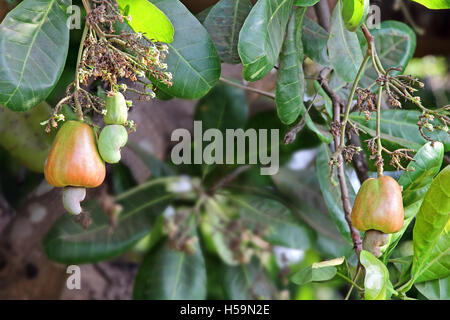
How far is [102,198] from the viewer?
60.7 inches

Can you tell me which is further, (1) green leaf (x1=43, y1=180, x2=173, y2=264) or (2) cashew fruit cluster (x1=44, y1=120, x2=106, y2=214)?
(1) green leaf (x1=43, y1=180, x2=173, y2=264)

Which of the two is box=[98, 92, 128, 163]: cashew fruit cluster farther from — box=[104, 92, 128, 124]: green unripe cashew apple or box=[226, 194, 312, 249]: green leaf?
box=[226, 194, 312, 249]: green leaf

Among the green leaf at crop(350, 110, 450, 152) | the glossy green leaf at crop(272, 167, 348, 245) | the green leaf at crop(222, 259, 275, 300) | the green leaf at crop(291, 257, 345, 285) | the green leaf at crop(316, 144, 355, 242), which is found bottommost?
the green leaf at crop(222, 259, 275, 300)

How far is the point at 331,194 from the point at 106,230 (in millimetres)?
660

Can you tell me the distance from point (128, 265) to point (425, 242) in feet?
3.69

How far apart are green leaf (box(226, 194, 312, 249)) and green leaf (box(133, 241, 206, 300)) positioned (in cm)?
19

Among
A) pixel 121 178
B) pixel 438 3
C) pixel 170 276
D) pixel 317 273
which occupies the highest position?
pixel 438 3

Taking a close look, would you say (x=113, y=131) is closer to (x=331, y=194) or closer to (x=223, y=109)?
(x=331, y=194)

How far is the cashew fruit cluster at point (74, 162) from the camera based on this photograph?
73 centimetres

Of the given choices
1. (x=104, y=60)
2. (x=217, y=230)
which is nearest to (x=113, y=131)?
(x=104, y=60)

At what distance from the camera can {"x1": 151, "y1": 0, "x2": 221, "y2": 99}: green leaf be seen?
912 millimetres

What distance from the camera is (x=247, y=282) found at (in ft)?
5.62

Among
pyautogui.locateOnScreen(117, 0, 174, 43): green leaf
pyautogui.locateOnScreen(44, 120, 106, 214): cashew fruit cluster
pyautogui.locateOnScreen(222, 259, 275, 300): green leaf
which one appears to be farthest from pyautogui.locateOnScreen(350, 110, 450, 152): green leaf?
pyautogui.locateOnScreen(222, 259, 275, 300): green leaf
